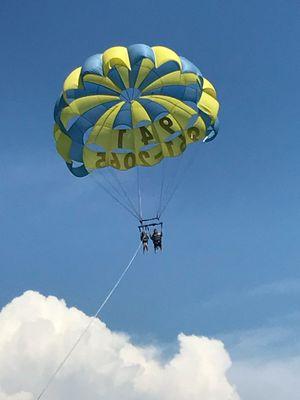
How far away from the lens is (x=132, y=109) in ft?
96.7

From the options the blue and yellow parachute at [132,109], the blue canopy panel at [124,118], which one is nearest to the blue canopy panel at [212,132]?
the blue and yellow parachute at [132,109]

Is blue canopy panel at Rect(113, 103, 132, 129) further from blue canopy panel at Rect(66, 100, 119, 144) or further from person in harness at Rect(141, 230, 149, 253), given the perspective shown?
person in harness at Rect(141, 230, 149, 253)

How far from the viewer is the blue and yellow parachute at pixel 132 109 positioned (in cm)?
2844

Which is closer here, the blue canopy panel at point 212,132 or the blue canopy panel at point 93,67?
the blue canopy panel at point 93,67

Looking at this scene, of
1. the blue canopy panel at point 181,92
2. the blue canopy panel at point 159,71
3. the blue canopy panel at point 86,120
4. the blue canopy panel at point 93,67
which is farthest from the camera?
the blue canopy panel at point 86,120

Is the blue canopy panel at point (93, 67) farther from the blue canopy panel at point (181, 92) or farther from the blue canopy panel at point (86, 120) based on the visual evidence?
the blue canopy panel at point (181, 92)

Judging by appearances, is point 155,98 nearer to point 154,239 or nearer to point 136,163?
point 136,163

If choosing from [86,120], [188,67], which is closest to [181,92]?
[188,67]

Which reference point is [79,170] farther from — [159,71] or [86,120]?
[159,71]

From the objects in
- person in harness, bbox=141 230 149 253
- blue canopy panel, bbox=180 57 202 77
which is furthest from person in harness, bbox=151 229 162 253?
blue canopy panel, bbox=180 57 202 77

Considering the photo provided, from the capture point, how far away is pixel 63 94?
29.0 m

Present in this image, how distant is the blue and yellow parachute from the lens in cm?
2844

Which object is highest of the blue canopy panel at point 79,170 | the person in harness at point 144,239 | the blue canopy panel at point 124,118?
the blue canopy panel at point 124,118

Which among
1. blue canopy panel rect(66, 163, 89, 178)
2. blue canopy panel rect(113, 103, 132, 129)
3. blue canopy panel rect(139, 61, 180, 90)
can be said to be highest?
blue canopy panel rect(139, 61, 180, 90)
